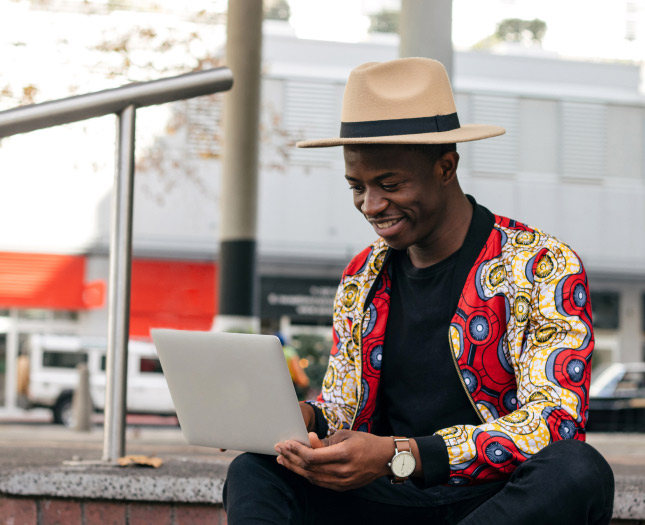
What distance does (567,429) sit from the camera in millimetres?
2045

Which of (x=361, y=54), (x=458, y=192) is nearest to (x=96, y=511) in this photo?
(x=458, y=192)

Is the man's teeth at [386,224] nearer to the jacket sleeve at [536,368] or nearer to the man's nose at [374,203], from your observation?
the man's nose at [374,203]

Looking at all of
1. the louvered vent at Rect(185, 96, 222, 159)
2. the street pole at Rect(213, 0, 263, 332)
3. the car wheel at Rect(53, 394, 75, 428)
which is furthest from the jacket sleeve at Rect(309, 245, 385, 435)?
the car wheel at Rect(53, 394, 75, 428)

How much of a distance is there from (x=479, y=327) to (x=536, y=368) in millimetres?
186

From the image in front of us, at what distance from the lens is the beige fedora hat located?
2363 mm

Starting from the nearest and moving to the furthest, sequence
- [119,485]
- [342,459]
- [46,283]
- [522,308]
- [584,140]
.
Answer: [342,459]
[522,308]
[119,485]
[46,283]
[584,140]

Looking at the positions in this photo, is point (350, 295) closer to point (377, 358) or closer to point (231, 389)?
point (377, 358)

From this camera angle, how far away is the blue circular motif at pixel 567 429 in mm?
2039

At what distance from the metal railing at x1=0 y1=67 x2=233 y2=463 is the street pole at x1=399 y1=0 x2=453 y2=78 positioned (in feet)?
5.48

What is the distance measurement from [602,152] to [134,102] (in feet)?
68.5

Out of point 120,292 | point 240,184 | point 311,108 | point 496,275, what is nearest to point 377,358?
point 496,275

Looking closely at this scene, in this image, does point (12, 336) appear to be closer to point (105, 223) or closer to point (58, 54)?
point (105, 223)

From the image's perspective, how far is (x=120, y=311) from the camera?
3127 mm

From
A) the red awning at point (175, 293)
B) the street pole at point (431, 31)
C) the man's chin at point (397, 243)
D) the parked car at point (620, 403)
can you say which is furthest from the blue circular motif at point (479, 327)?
the red awning at point (175, 293)
